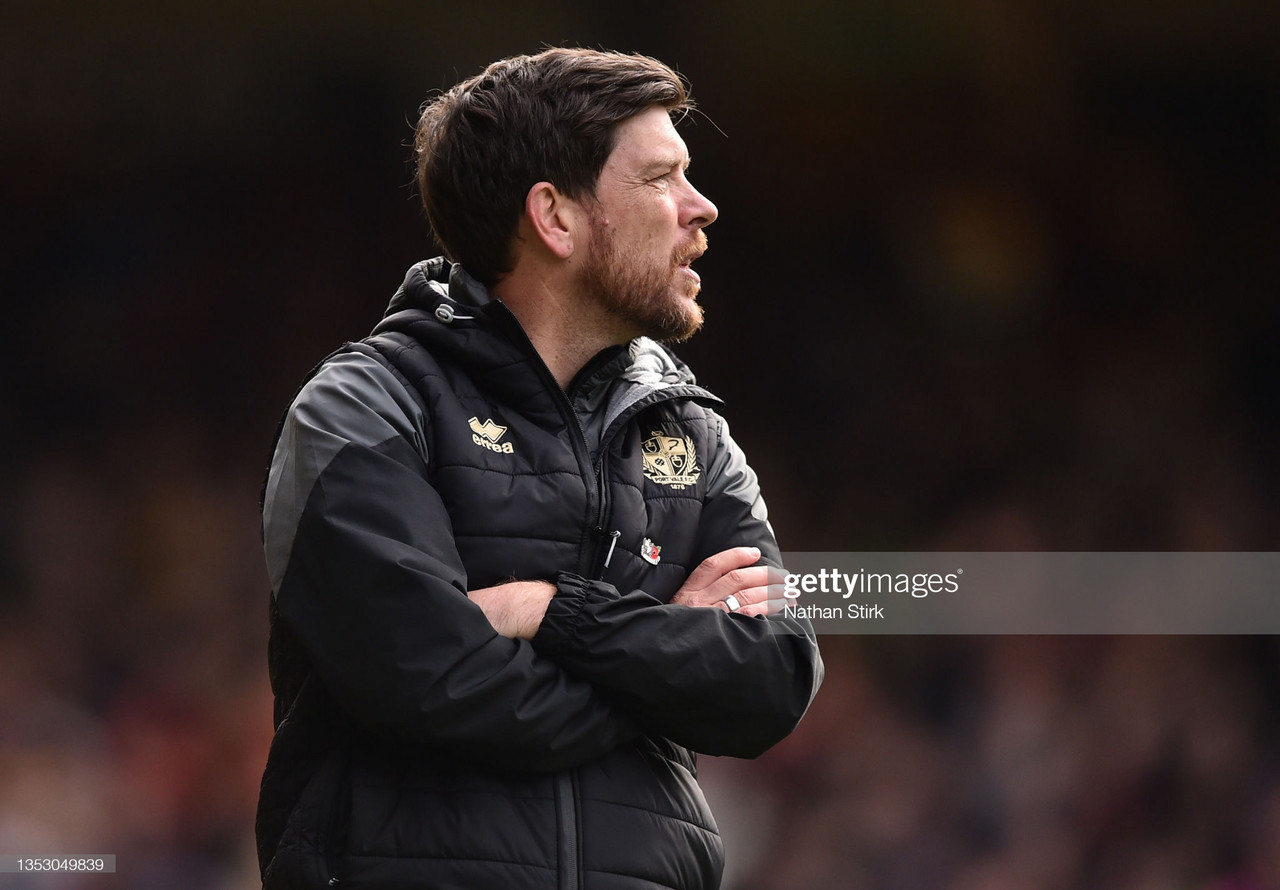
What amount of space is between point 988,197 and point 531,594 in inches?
111

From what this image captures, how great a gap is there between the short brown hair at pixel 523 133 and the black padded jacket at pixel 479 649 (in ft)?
0.51

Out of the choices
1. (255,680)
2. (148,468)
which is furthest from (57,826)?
(148,468)

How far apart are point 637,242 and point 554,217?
103mm

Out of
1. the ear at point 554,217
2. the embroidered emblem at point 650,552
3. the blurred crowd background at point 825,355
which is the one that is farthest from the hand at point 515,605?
the blurred crowd background at point 825,355

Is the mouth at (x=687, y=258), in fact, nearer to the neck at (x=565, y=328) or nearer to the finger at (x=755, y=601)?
the neck at (x=565, y=328)

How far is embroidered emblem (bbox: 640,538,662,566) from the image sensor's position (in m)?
1.61

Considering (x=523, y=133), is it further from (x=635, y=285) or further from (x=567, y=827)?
(x=567, y=827)

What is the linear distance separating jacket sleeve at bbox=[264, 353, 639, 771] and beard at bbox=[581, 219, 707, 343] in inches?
13.6

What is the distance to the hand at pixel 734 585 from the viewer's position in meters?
1.60

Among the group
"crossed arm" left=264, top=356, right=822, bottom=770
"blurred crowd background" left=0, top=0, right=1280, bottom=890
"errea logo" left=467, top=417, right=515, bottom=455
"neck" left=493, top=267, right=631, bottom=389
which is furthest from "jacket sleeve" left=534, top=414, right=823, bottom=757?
"blurred crowd background" left=0, top=0, right=1280, bottom=890

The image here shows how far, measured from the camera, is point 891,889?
387 centimetres

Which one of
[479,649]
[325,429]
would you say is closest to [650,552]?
[479,649]

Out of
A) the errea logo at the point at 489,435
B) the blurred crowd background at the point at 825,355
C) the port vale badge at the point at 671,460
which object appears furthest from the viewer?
the blurred crowd background at the point at 825,355

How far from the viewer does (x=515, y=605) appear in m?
1.47
